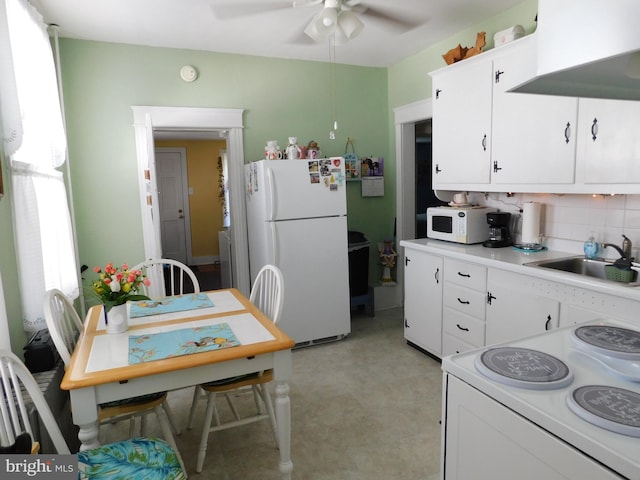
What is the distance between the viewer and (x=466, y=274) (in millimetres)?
2877

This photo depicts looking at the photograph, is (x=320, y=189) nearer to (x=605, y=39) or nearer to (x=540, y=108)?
(x=540, y=108)

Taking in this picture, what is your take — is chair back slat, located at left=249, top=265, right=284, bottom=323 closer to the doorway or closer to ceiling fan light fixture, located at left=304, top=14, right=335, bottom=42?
the doorway

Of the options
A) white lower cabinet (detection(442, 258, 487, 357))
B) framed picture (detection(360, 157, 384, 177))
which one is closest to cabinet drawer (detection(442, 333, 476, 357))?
white lower cabinet (detection(442, 258, 487, 357))

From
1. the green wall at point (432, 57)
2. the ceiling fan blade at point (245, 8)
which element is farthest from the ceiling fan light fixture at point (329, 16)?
the green wall at point (432, 57)

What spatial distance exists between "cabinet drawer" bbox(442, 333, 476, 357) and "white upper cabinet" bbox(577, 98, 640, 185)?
1.31m

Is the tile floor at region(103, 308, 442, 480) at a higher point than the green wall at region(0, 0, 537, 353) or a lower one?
lower

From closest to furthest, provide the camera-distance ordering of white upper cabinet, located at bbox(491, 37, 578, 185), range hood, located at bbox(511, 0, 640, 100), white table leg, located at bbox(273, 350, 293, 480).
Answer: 1. range hood, located at bbox(511, 0, 640, 100)
2. white table leg, located at bbox(273, 350, 293, 480)
3. white upper cabinet, located at bbox(491, 37, 578, 185)

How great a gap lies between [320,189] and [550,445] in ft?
9.36

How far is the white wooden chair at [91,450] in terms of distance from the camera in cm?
136

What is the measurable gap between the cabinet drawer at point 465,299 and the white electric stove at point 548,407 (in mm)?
1428

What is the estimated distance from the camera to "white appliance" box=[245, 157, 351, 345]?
346cm

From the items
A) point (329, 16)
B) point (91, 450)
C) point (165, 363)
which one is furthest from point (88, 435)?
point (329, 16)

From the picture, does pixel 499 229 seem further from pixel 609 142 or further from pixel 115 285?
pixel 115 285

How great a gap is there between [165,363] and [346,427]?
1.31m
